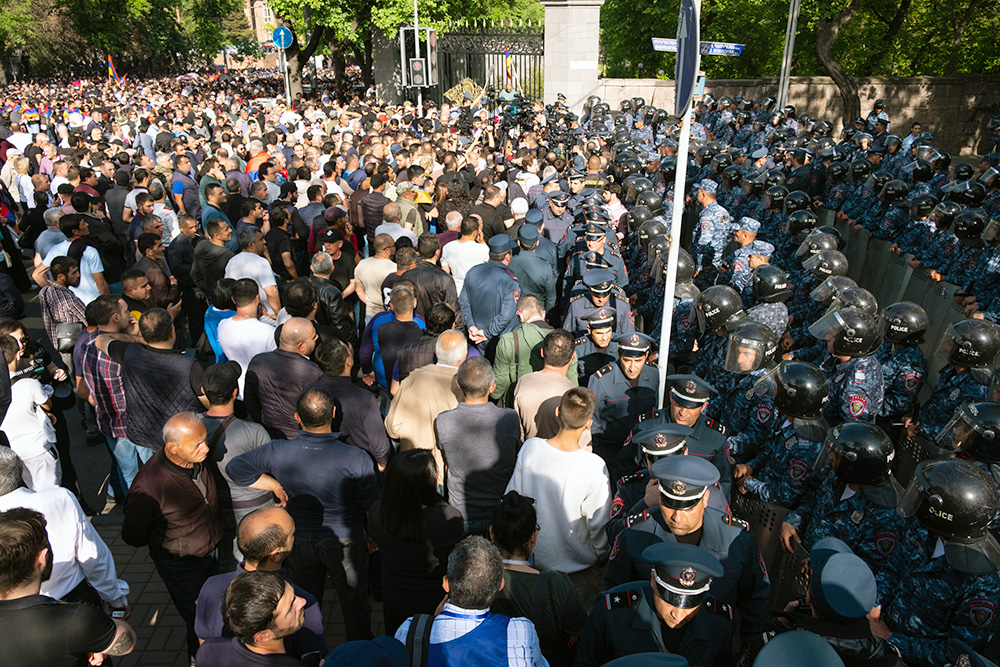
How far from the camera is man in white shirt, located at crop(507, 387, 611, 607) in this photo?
373 centimetres

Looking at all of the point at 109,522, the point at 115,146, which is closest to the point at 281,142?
the point at 115,146

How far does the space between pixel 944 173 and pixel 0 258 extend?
1490cm

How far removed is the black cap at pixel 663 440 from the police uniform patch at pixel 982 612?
145 cm

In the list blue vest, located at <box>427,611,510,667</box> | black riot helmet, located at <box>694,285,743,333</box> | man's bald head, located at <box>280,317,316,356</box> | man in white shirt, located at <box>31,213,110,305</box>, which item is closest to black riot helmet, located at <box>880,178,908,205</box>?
black riot helmet, located at <box>694,285,743,333</box>

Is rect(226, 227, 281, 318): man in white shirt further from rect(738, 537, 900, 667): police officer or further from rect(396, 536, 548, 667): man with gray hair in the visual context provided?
rect(738, 537, 900, 667): police officer

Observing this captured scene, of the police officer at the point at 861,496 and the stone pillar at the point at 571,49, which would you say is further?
the stone pillar at the point at 571,49

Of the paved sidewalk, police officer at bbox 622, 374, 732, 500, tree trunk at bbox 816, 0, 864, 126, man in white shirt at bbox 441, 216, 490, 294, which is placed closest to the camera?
police officer at bbox 622, 374, 732, 500

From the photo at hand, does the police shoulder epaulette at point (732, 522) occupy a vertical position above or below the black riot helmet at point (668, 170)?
below

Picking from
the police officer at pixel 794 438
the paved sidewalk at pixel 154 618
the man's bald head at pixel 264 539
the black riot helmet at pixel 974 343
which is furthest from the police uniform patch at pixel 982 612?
the paved sidewalk at pixel 154 618

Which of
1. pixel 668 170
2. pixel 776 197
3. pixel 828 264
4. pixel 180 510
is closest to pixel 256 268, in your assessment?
pixel 180 510

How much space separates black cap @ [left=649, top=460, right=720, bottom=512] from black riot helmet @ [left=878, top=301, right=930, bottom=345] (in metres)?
3.06

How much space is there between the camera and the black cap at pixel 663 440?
12.2 feet

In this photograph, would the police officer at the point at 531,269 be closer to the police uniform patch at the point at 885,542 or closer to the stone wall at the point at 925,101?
the police uniform patch at the point at 885,542

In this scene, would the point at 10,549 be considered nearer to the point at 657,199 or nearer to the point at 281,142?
the point at 657,199
